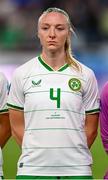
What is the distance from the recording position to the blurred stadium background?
15250mm

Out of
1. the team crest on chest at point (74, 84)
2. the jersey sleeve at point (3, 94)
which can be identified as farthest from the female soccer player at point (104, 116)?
the jersey sleeve at point (3, 94)

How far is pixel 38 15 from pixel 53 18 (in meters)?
12.4

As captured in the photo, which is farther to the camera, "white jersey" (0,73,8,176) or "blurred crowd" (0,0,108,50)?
"blurred crowd" (0,0,108,50)

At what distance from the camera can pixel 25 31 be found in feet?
56.6

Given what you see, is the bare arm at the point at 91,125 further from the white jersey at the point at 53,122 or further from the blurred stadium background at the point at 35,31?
the blurred stadium background at the point at 35,31

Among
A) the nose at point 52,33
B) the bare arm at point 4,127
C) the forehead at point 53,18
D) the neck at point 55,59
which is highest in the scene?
the forehead at point 53,18

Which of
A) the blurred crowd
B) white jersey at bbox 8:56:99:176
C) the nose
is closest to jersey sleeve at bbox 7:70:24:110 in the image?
white jersey at bbox 8:56:99:176

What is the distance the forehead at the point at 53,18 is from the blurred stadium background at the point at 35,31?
8.99 metres

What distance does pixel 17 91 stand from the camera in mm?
5199

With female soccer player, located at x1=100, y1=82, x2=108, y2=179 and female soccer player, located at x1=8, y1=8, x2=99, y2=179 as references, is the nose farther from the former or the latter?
female soccer player, located at x1=100, y1=82, x2=108, y2=179

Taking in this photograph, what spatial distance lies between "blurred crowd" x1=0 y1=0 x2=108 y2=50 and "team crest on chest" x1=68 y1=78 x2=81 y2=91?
37.5ft

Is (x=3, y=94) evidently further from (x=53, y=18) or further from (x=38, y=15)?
(x=38, y=15)

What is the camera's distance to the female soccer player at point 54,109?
5.05m

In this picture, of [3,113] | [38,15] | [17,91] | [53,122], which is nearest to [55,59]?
[17,91]
